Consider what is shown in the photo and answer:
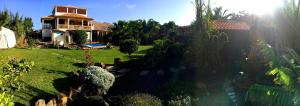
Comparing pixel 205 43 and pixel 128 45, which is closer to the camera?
pixel 205 43

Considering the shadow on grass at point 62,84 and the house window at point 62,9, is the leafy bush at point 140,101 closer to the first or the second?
the shadow on grass at point 62,84

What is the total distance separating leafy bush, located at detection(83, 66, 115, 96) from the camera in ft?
67.2

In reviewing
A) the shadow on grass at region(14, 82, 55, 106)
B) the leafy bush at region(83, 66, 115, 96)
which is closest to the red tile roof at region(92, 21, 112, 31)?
the leafy bush at region(83, 66, 115, 96)

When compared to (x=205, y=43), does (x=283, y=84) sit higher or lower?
lower

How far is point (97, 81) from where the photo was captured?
20547 mm

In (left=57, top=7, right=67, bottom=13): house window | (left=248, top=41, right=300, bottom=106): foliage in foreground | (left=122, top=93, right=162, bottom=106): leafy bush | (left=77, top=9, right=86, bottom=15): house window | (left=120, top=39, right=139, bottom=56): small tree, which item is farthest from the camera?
(left=77, top=9, right=86, bottom=15): house window

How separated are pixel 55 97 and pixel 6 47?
66.7 feet

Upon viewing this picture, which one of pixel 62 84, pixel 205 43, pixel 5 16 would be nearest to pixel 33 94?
pixel 62 84

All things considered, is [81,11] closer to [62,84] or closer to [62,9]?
[62,9]

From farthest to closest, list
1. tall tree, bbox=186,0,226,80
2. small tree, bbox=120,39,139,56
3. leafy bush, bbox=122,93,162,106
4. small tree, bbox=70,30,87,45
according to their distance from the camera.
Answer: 1. small tree, bbox=70,30,87,45
2. small tree, bbox=120,39,139,56
3. tall tree, bbox=186,0,226,80
4. leafy bush, bbox=122,93,162,106

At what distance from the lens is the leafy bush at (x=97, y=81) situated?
2048cm

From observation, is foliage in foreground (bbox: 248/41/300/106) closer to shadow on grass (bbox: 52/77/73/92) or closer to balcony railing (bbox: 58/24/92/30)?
shadow on grass (bbox: 52/77/73/92)

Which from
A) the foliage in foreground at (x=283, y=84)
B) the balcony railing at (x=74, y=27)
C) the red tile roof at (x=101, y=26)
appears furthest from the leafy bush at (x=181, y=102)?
the red tile roof at (x=101, y=26)

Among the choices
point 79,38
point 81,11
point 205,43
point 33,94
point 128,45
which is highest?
point 81,11
